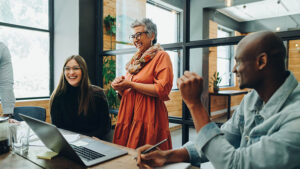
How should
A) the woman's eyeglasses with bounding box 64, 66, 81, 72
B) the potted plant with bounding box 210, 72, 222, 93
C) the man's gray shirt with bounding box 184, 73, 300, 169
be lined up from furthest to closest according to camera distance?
1. the potted plant with bounding box 210, 72, 222, 93
2. the woman's eyeglasses with bounding box 64, 66, 81, 72
3. the man's gray shirt with bounding box 184, 73, 300, 169

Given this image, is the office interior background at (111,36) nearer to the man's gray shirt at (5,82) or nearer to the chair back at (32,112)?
the chair back at (32,112)

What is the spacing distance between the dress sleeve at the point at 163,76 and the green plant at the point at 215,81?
1315mm

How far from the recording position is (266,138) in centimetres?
69

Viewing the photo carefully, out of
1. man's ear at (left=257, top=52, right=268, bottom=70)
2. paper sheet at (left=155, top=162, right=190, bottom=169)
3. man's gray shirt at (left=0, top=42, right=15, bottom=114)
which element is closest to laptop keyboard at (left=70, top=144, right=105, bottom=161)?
paper sheet at (left=155, top=162, right=190, bottom=169)

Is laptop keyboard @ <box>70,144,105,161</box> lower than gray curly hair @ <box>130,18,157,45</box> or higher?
lower

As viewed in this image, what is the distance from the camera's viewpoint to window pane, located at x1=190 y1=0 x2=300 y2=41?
7.06ft

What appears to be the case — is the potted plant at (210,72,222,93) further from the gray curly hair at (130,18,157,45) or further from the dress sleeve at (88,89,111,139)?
the dress sleeve at (88,89,111,139)

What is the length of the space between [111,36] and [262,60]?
3.17 metres

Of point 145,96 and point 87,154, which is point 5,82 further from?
point 87,154

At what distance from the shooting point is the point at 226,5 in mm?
2719

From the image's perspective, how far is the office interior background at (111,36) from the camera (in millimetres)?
2660

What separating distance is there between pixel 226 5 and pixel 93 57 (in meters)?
2.15

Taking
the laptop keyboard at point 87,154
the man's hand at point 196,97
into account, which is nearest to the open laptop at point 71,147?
the laptop keyboard at point 87,154

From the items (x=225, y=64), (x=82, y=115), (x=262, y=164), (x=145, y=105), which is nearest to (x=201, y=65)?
(x=225, y=64)
